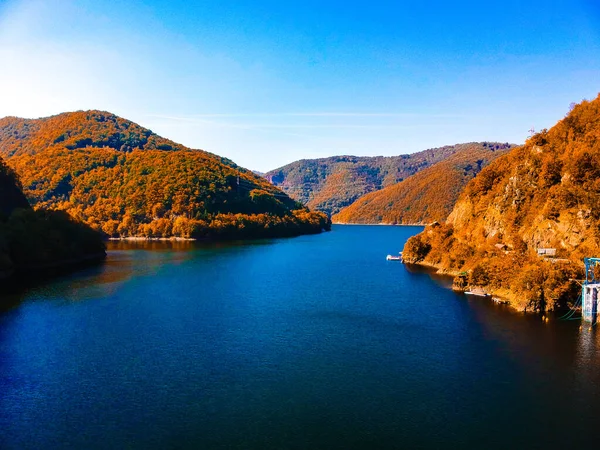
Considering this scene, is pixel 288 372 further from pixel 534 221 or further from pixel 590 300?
pixel 534 221

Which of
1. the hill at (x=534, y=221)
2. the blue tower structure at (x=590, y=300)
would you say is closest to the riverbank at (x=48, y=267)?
the hill at (x=534, y=221)

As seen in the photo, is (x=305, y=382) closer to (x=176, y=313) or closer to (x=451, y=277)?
(x=176, y=313)

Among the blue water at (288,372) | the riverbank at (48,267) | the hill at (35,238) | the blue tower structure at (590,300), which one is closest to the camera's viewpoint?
the blue water at (288,372)

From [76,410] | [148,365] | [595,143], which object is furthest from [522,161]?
[76,410]

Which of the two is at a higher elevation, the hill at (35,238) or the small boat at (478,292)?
the hill at (35,238)

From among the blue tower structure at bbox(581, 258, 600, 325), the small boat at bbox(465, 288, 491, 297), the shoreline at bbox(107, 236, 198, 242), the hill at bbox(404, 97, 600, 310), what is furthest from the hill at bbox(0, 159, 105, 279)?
the blue tower structure at bbox(581, 258, 600, 325)

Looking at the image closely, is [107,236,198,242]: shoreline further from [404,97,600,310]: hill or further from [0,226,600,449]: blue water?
[0,226,600,449]: blue water

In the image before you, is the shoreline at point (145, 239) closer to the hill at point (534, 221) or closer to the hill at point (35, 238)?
the hill at point (35, 238)
